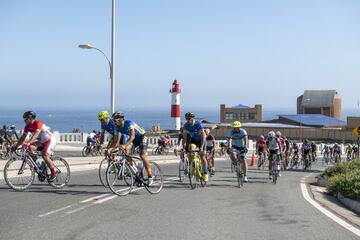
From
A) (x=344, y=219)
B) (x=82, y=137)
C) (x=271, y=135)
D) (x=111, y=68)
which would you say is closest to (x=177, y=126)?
(x=82, y=137)

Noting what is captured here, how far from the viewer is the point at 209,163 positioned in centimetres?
1809

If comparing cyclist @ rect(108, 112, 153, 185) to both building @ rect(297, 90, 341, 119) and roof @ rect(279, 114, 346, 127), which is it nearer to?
roof @ rect(279, 114, 346, 127)

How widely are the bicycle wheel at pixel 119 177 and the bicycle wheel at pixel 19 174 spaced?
190 cm

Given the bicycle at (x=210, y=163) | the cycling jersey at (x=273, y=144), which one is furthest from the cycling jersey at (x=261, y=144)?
the bicycle at (x=210, y=163)

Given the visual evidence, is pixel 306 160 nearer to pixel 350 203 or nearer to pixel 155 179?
pixel 350 203

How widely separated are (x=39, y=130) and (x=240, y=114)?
85.8m

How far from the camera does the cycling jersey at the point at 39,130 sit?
40.7 feet

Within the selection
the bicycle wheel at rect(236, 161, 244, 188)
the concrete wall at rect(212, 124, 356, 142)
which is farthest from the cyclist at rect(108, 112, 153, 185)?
the concrete wall at rect(212, 124, 356, 142)

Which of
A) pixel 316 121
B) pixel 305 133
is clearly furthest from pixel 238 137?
pixel 316 121

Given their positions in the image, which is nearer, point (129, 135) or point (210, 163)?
point (129, 135)

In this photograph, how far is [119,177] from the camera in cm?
1211

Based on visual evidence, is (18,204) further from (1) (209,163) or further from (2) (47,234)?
(1) (209,163)

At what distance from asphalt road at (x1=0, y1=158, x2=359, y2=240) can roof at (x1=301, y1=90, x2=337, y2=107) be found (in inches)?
3570

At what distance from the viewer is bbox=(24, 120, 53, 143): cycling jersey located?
12.4 m
